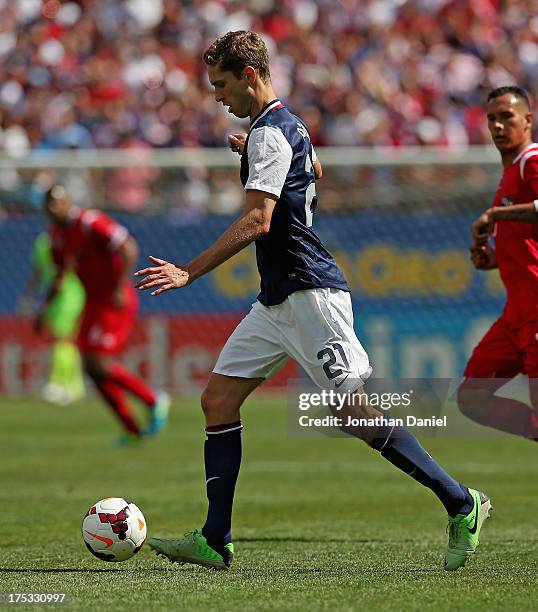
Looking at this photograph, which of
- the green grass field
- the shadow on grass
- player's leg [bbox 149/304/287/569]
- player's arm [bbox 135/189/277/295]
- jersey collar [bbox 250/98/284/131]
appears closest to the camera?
the green grass field

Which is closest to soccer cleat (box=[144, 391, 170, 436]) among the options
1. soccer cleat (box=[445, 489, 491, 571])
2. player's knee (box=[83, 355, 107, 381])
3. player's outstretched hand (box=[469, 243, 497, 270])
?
player's knee (box=[83, 355, 107, 381])

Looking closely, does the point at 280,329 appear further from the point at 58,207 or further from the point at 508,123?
the point at 58,207

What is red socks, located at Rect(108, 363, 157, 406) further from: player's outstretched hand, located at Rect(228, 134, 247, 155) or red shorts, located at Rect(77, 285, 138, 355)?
player's outstretched hand, located at Rect(228, 134, 247, 155)

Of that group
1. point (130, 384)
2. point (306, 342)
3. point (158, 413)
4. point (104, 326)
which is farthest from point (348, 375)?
point (104, 326)

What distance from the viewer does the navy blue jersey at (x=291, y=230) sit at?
6285mm

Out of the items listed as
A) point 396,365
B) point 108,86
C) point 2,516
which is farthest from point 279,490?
point 108,86

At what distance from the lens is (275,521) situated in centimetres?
862

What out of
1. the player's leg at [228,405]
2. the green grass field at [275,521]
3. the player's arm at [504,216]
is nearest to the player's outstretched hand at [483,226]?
the player's arm at [504,216]

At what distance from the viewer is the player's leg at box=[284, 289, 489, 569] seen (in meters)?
6.33

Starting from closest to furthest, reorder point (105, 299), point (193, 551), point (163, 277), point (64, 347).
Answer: point (163, 277), point (193, 551), point (105, 299), point (64, 347)

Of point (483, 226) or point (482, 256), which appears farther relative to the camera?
point (482, 256)

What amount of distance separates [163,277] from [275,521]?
3228 mm

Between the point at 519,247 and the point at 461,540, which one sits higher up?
the point at 519,247

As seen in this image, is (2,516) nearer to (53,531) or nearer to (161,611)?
(53,531)
